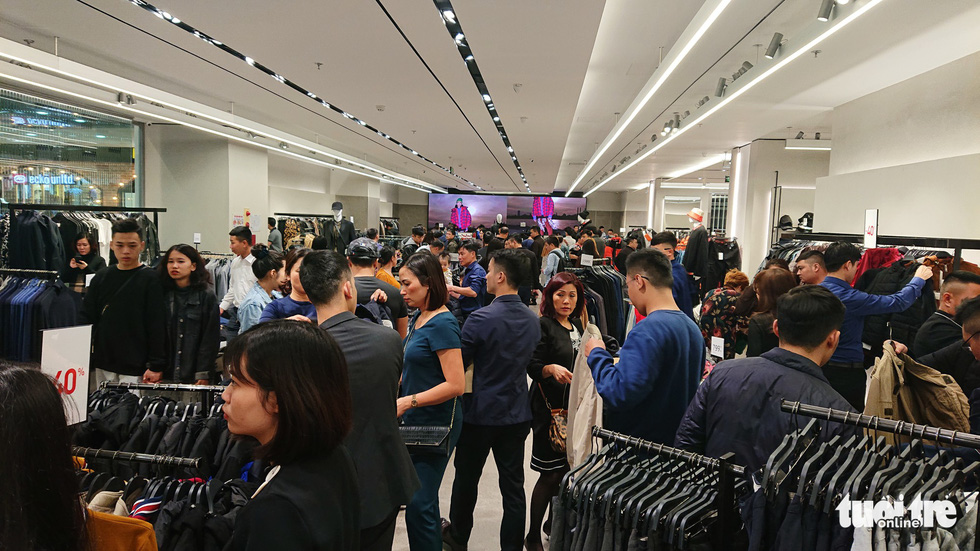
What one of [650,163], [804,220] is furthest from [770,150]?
[650,163]

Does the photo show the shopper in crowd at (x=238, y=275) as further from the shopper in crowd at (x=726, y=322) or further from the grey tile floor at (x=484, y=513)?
the shopper in crowd at (x=726, y=322)

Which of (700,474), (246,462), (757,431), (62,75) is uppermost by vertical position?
(62,75)

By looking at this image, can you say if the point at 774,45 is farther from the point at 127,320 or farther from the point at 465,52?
the point at 127,320

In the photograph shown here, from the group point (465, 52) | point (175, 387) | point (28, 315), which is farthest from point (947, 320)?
point (28, 315)

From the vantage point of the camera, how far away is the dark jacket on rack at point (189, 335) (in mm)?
3676

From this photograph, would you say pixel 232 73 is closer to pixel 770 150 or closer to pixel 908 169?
pixel 908 169

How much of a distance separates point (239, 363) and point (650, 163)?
1515 cm

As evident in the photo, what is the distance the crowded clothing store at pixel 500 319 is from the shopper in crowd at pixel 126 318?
0.02 meters

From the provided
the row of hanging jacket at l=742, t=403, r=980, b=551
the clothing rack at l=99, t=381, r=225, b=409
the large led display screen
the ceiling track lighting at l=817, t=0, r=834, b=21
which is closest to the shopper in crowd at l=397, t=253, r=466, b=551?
the clothing rack at l=99, t=381, r=225, b=409

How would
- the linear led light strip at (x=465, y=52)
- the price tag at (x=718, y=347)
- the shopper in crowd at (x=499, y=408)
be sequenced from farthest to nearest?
the linear led light strip at (x=465, y=52)
the price tag at (x=718, y=347)
the shopper in crowd at (x=499, y=408)

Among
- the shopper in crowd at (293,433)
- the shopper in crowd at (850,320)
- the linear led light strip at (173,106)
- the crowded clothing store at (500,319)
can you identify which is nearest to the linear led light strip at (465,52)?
the crowded clothing store at (500,319)

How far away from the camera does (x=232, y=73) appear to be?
728 centimetres

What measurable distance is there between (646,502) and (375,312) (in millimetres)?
2325

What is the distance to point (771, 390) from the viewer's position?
74.9 inches
